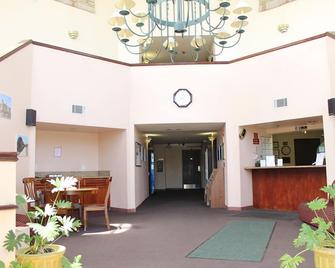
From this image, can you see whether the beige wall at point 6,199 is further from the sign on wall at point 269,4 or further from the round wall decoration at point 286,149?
the round wall decoration at point 286,149

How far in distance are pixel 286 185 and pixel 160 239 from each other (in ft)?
13.2

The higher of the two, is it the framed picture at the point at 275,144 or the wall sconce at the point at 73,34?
the wall sconce at the point at 73,34

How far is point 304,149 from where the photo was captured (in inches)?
498

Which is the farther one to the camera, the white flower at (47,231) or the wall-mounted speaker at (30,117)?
the wall-mounted speaker at (30,117)

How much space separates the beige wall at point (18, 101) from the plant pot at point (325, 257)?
17.0 feet

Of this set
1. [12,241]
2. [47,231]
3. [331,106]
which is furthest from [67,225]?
[331,106]

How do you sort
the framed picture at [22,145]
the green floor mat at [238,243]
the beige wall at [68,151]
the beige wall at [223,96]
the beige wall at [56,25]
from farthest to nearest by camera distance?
the beige wall at [68,151]
the beige wall at [56,25]
the beige wall at [223,96]
the framed picture at [22,145]
the green floor mat at [238,243]

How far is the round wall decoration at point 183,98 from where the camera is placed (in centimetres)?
886

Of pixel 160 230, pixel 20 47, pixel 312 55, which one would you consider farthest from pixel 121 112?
pixel 312 55

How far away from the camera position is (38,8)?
900 cm

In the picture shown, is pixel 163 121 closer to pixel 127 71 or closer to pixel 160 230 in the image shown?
pixel 127 71

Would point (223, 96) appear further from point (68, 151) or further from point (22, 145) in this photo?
point (22, 145)

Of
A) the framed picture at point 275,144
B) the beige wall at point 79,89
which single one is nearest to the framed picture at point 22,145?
the beige wall at point 79,89

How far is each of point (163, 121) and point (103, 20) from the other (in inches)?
141
